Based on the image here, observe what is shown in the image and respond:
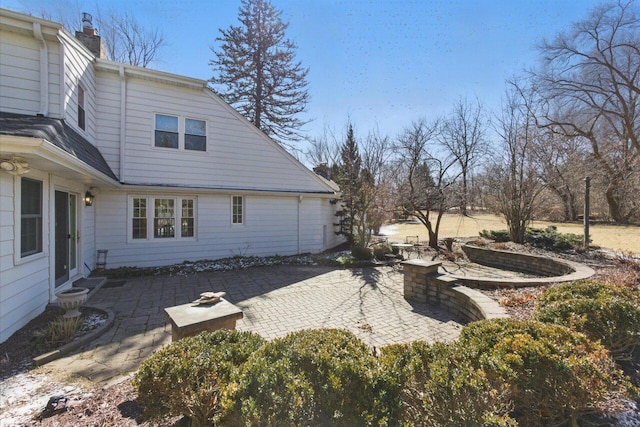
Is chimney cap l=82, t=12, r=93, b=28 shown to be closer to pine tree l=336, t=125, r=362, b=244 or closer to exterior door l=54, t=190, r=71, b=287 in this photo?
exterior door l=54, t=190, r=71, b=287

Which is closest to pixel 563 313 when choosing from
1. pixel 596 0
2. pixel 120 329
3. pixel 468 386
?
pixel 468 386

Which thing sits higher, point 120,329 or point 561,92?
point 561,92

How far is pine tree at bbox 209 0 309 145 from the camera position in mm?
18562

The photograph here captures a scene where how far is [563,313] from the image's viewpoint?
3.28 meters

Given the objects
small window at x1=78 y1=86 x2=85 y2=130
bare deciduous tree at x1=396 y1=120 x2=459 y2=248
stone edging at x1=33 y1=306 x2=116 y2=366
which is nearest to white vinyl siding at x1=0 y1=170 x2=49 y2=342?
stone edging at x1=33 y1=306 x2=116 y2=366

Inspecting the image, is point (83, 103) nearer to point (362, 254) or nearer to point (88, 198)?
point (88, 198)

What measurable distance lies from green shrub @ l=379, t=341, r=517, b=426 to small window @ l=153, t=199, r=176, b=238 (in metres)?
8.98

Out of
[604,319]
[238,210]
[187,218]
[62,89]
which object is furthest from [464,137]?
[62,89]

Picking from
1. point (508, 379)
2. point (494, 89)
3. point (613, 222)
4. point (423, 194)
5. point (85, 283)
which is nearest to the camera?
point (508, 379)

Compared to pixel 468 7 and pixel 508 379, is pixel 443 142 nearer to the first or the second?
pixel 468 7

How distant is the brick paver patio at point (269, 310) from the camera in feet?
13.0

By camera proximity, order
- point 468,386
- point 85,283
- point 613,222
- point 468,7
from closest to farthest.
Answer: point 468,386, point 85,283, point 468,7, point 613,222

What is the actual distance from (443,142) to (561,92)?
10.3 metres

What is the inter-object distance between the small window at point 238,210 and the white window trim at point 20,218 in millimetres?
5513
